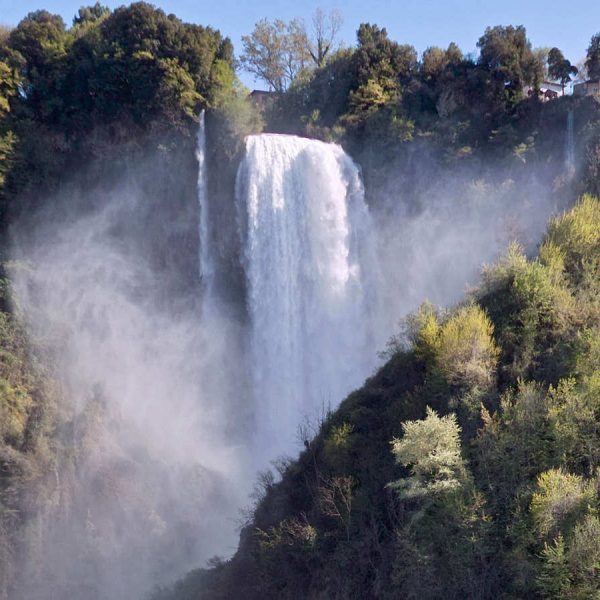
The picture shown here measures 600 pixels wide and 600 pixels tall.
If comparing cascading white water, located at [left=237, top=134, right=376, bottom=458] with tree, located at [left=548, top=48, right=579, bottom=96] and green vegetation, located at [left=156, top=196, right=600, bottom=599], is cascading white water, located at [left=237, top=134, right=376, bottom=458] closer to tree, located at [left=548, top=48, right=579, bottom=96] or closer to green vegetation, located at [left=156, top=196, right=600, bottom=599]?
green vegetation, located at [left=156, top=196, right=600, bottom=599]

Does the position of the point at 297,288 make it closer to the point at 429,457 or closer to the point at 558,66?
the point at 429,457

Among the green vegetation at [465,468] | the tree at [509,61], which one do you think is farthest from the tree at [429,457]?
the tree at [509,61]

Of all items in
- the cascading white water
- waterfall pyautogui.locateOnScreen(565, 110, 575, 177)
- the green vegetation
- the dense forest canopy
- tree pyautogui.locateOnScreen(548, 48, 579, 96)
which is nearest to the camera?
the green vegetation

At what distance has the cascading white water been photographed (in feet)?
103

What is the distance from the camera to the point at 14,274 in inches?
1240

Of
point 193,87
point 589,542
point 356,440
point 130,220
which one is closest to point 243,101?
point 193,87

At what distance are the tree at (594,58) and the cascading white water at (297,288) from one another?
1422 cm

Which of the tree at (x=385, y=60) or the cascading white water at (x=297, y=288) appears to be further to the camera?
the tree at (x=385, y=60)

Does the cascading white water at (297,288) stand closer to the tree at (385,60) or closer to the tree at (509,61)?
the tree at (385,60)

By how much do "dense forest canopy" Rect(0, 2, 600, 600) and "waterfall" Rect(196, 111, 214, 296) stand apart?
371 millimetres

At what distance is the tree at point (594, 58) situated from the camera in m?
35.3

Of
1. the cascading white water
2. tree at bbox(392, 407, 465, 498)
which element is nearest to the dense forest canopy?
tree at bbox(392, 407, 465, 498)

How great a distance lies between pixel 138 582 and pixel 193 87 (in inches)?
851

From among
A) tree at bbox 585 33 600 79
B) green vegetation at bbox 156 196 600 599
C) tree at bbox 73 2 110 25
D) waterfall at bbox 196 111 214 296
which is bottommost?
green vegetation at bbox 156 196 600 599
